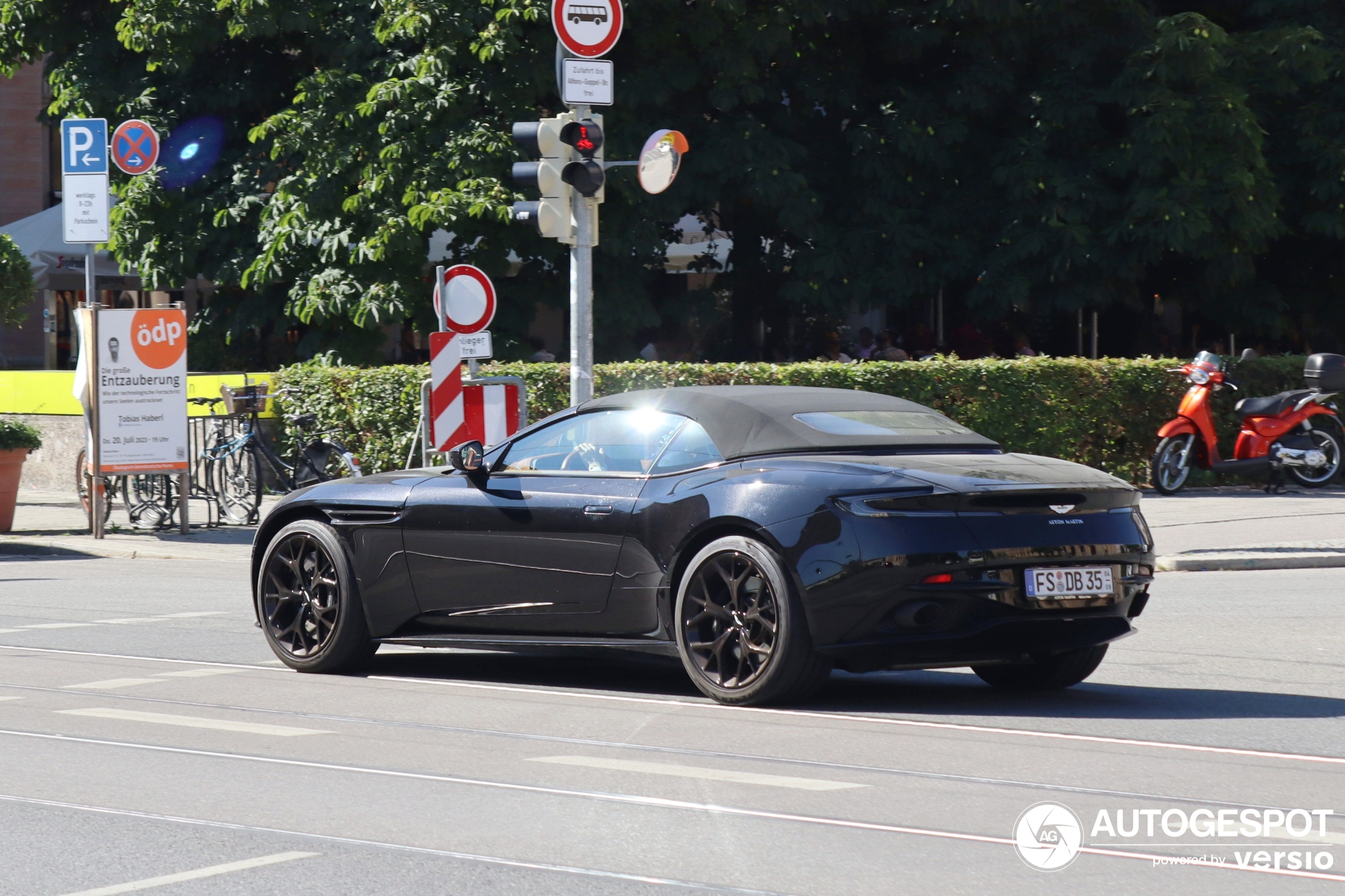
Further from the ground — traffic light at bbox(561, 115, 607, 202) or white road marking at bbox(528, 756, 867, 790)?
traffic light at bbox(561, 115, 607, 202)

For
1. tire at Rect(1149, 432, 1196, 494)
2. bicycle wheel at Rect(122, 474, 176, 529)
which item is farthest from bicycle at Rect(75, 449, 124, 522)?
tire at Rect(1149, 432, 1196, 494)

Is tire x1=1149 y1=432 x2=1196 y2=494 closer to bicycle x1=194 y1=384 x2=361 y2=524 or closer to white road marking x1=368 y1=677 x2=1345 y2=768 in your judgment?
bicycle x1=194 y1=384 x2=361 y2=524

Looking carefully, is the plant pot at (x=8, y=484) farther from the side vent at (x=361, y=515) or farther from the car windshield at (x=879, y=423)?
the car windshield at (x=879, y=423)

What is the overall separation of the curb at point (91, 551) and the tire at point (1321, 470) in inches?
415

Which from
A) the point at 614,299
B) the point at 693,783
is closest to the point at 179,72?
the point at 614,299

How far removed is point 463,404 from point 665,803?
1063 cm

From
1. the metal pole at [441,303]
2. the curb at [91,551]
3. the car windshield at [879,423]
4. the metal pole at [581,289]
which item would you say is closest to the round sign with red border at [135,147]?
the curb at [91,551]

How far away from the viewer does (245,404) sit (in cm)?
1812

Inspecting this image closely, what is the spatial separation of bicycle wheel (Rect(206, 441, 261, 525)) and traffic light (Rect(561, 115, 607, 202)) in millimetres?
5463

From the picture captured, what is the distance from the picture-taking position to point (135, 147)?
2120cm

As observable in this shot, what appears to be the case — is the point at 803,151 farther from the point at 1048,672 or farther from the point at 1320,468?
the point at 1048,672

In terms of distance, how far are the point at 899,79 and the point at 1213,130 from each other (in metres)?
4.44

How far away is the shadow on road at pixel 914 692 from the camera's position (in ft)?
24.7

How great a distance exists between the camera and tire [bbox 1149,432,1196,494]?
18453 millimetres
